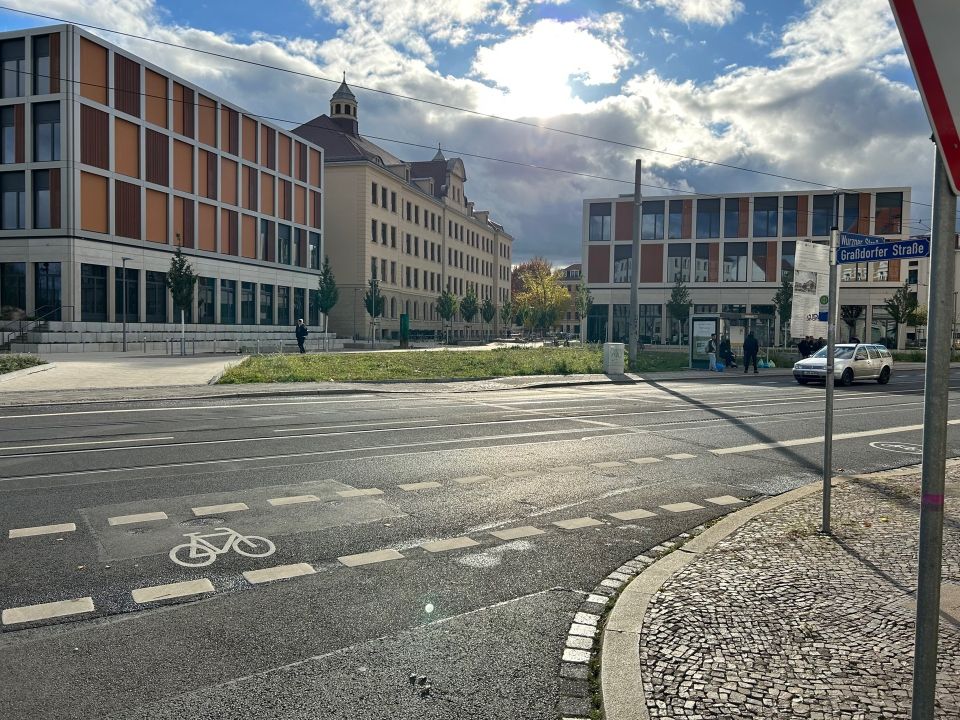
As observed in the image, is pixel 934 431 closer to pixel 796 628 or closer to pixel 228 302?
pixel 796 628

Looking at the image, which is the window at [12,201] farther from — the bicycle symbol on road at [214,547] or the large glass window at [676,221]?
the large glass window at [676,221]

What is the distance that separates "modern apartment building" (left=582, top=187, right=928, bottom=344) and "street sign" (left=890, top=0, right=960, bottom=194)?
216 ft

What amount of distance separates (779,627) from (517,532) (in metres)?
2.63

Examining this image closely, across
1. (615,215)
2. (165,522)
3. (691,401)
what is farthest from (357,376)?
(615,215)

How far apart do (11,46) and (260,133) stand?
18152 millimetres

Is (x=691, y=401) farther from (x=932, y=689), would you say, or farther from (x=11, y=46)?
(x=11, y=46)

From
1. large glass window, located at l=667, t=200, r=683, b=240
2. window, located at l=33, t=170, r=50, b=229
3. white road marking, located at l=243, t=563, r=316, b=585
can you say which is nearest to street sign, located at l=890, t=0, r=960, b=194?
white road marking, located at l=243, t=563, r=316, b=585

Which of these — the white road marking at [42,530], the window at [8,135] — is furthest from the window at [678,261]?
the white road marking at [42,530]

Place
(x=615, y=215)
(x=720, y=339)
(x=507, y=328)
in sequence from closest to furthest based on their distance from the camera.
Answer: (x=720, y=339)
(x=615, y=215)
(x=507, y=328)

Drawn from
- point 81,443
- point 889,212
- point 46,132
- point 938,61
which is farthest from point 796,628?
point 889,212

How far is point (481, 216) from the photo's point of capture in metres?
110

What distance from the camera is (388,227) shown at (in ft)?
256

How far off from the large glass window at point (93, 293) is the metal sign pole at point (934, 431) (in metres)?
46.4

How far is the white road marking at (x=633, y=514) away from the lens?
7.15m
